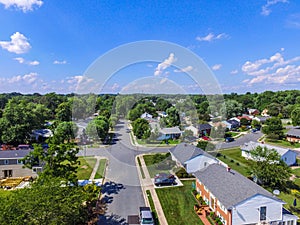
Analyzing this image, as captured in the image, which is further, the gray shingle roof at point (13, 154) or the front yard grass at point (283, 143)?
the front yard grass at point (283, 143)

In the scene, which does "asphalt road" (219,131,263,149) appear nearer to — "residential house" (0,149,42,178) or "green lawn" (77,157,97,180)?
"green lawn" (77,157,97,180)

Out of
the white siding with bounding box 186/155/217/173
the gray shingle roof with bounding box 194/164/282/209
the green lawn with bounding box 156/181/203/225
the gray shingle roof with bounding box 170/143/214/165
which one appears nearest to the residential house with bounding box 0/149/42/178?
the green lawn with bounding box 156/181/203/225

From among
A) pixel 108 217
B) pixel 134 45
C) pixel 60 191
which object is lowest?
pixel 108 217

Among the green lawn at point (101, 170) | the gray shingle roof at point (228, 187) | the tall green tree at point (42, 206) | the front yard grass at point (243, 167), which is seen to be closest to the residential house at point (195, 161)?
the front yard grass at point (243, 167)

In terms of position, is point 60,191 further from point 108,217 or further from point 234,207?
point 234,207

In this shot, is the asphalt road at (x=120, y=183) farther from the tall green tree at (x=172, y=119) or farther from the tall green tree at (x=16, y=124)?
the tall green tree at (x=172, y=119)

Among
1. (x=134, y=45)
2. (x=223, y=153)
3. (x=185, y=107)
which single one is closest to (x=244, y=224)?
(x=134, y=45)
